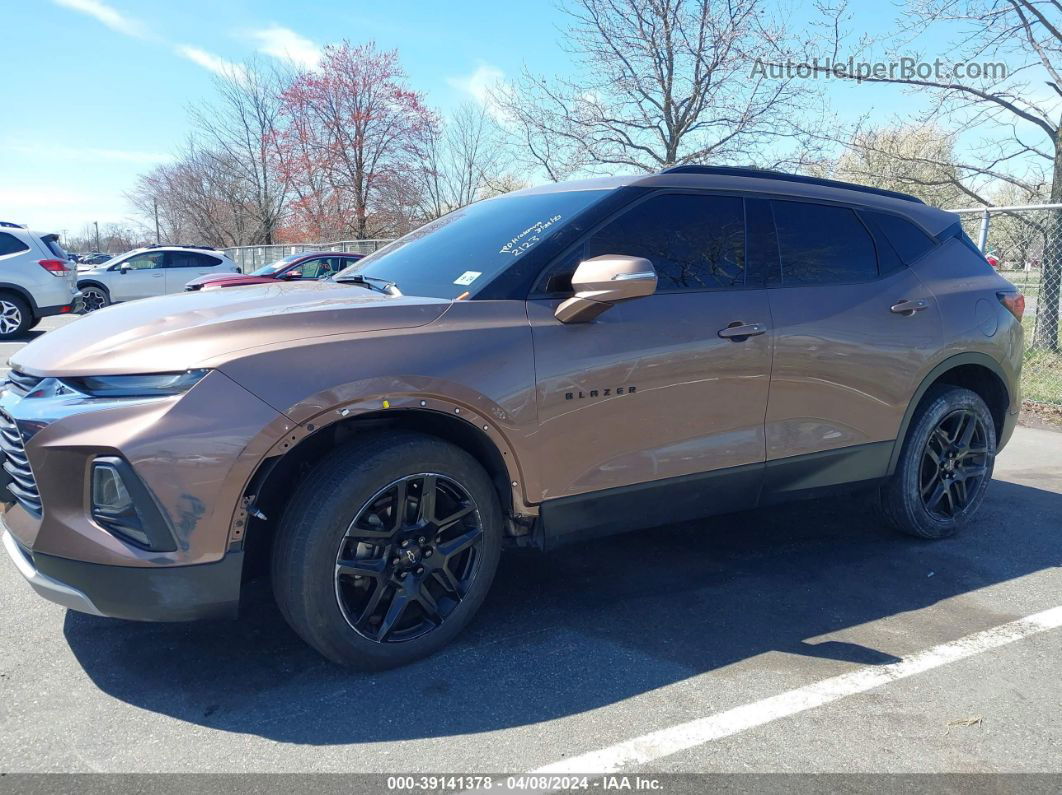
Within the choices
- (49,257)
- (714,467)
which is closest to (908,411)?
(714,467)

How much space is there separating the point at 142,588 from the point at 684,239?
249cm

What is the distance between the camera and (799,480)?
3811mm

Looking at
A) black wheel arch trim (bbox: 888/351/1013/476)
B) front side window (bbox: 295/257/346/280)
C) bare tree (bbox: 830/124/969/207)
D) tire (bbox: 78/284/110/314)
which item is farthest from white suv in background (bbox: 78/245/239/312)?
black wheel arch trim (bbox: 888/351/1013/476)

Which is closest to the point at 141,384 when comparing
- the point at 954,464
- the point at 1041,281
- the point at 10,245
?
the point at 954,464

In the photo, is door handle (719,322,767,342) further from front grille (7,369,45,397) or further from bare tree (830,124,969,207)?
bare tree (830,124,969,207)

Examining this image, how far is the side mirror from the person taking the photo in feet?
9.47

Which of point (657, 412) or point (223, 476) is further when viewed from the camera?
point (657, 412)

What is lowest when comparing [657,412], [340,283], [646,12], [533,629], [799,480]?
[533,629]

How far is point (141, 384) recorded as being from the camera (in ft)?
8.11

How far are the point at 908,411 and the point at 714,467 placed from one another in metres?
1.31

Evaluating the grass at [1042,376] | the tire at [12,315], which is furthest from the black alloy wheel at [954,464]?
the tire at [12,315]

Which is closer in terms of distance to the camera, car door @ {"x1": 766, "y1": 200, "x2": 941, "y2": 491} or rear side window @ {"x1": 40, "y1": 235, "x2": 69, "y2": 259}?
car door @ {"x1": 766, "y1": 200, "x2": 941, "y2": 491}

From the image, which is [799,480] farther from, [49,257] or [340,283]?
[49,257]

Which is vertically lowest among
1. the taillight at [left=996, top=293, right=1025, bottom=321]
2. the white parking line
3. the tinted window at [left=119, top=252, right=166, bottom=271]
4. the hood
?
the white parking line
